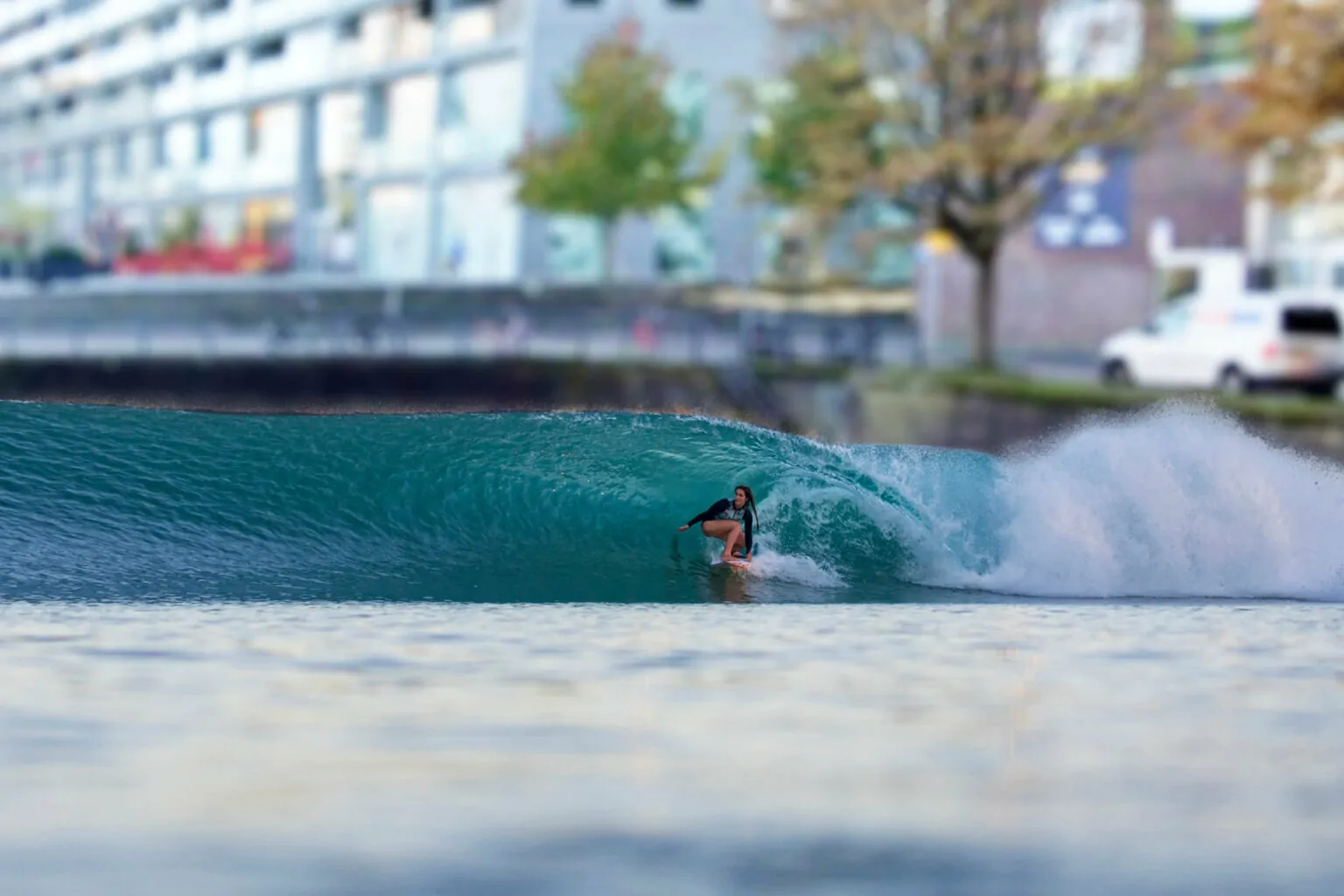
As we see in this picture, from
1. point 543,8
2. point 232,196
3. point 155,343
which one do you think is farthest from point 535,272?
point 155,343

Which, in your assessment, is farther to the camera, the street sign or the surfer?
the street sign

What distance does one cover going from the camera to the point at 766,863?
758cm

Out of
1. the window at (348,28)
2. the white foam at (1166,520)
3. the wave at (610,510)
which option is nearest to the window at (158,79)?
the window at (348,28)

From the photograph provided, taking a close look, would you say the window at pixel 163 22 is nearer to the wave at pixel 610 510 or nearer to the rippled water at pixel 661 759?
the wave at pixel 610 510

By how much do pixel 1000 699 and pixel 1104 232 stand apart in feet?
143

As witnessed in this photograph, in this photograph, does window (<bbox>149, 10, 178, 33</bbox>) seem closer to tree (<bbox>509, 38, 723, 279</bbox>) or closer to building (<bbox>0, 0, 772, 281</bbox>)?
building (<bbox>0, 0, 772, 281</bbox>)

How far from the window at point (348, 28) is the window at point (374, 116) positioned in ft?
10.1

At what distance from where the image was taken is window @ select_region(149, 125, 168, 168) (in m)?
95.0

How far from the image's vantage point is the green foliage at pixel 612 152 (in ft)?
202

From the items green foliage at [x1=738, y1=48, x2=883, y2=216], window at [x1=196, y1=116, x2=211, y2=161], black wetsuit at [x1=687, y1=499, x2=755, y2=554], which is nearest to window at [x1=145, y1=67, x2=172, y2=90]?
window at [x1=196, y1=116, x2=211, y2=161]

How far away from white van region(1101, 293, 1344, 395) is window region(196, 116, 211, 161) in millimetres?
60951

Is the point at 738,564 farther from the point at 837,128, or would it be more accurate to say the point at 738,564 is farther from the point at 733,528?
the point at 837,128

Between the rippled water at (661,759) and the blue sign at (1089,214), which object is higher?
the blue sign at (1089,214)

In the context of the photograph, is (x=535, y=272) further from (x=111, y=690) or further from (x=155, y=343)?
(x=111, y=690)
